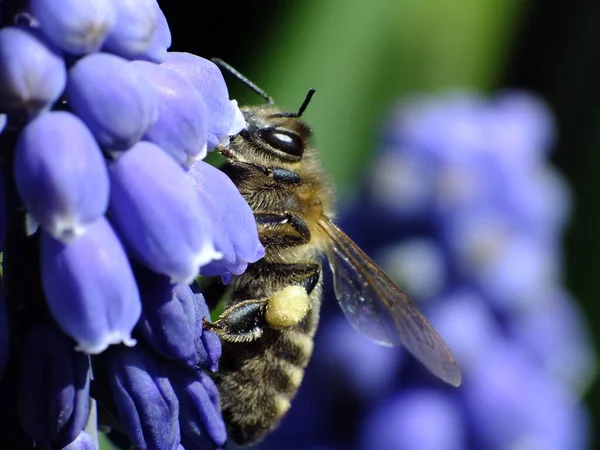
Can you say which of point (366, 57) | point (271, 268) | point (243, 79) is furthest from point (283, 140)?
point (366, 57)

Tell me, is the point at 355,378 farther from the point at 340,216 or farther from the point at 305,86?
the point at 305,86

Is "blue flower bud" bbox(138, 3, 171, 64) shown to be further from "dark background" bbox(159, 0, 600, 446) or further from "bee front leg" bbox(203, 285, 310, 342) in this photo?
"dark background" bbox(159, 0, 600, 446)

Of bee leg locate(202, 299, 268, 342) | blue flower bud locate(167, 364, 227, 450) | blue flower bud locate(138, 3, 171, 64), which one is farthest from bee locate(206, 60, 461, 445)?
blue flower bud locate(138, 3, 171, 64)

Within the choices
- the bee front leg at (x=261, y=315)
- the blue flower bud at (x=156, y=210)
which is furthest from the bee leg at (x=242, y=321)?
the blue flower bud at (x=156, y=210)

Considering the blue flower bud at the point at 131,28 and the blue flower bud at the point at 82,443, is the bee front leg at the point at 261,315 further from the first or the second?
the blue flower bud at the point at 131,28

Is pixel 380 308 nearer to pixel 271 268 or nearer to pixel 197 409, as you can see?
pixel 271 268
